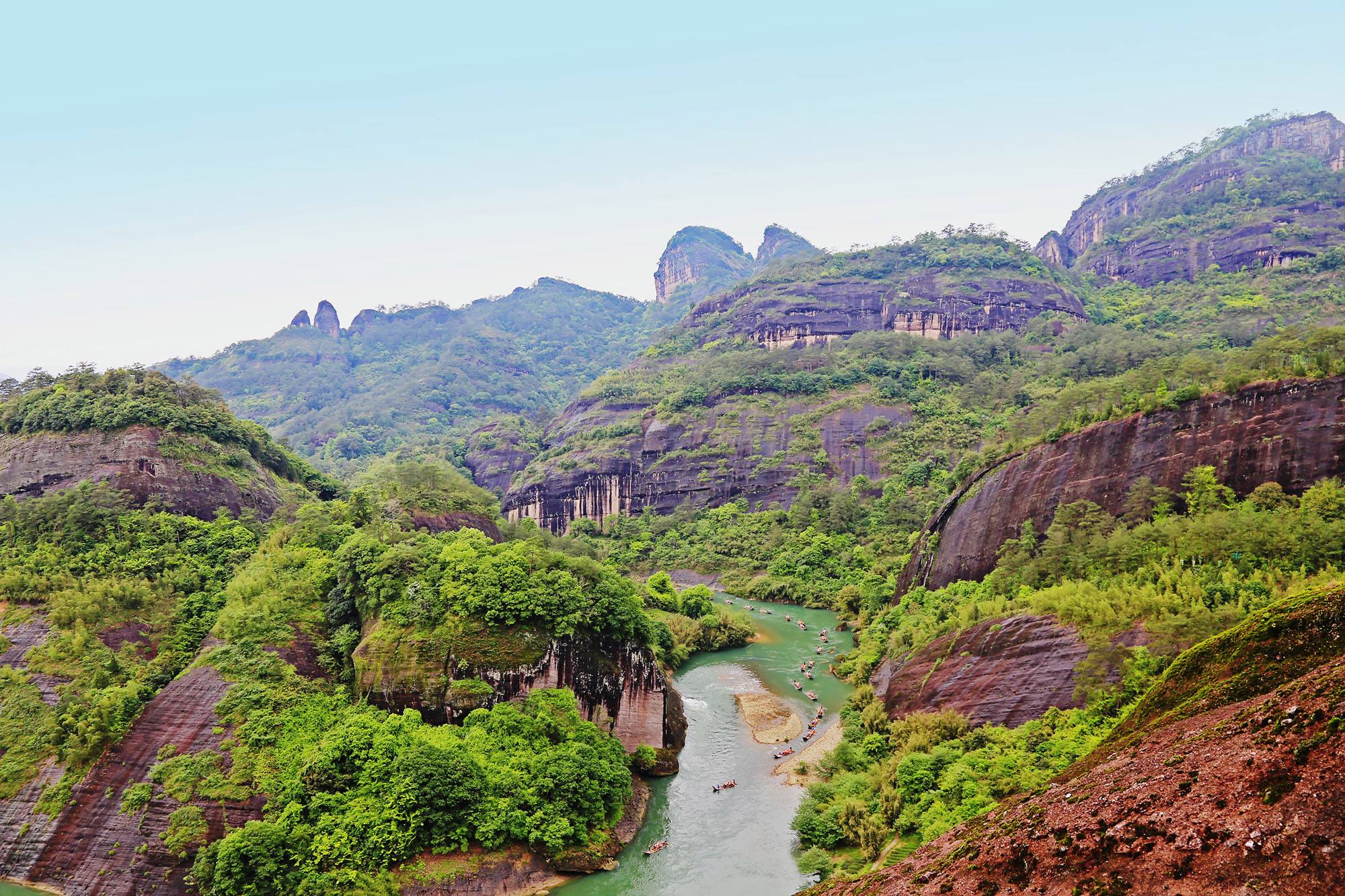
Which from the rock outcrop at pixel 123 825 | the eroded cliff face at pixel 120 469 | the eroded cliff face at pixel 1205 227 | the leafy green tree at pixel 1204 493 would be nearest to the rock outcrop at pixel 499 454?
the eroded cliff face at pixel 120 469

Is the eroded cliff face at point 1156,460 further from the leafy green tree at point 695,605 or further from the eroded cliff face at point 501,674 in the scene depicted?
the eroded cliff face at point 501,674

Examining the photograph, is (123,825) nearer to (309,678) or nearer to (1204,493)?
(309,678)

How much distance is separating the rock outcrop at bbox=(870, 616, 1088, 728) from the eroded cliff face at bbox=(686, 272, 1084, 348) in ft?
319

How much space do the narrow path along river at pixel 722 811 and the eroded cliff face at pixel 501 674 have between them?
3.04 m

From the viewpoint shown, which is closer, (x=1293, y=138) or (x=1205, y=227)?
(x=1205, y=227)

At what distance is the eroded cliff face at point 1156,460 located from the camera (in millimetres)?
29938

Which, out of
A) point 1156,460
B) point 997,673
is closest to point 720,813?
point 997,673

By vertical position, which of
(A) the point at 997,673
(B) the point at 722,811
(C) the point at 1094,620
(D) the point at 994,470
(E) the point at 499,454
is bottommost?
(B) the point at 722,811

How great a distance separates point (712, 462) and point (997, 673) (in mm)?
66327

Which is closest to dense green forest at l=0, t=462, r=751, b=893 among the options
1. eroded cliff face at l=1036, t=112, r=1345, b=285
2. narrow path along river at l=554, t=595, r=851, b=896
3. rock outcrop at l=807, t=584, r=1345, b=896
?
narrow path along river at l=554, t=595, r=851, b=896

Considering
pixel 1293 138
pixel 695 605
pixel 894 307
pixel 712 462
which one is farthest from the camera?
pixel 1293 138

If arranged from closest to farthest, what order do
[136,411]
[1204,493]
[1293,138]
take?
[1204,493] < [136,411] < [1293,138]

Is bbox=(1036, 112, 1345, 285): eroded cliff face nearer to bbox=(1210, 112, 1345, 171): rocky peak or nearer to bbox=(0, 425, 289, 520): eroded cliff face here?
bbox=(1210, 112, 1345, 171): rocky peak

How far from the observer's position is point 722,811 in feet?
102
